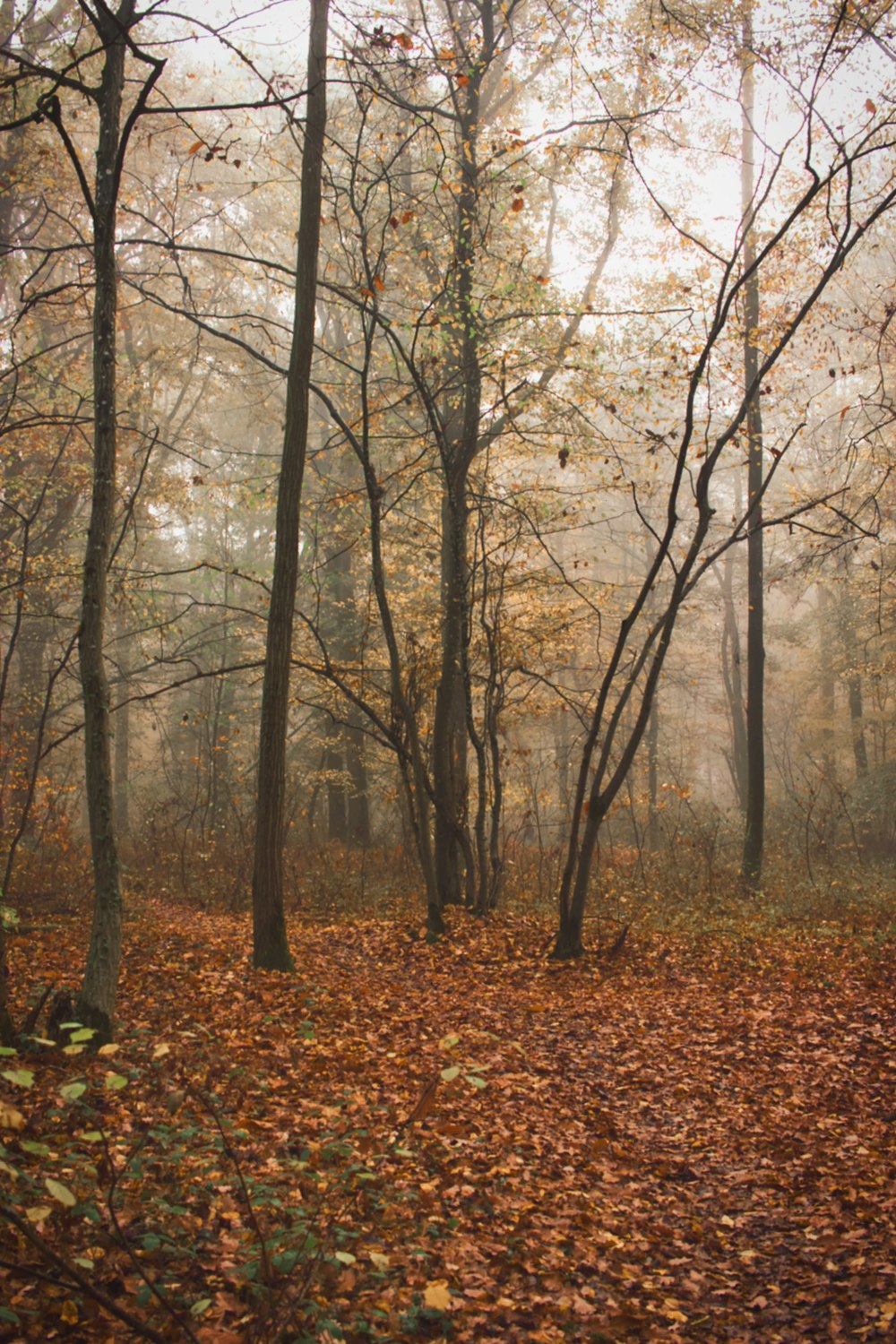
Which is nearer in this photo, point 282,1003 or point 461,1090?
point 461,1090

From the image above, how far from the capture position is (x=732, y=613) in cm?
2533

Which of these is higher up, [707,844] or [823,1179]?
[707,844]

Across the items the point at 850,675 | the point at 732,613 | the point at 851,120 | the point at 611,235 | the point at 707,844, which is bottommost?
the point at 707,844

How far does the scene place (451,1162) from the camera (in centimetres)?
417

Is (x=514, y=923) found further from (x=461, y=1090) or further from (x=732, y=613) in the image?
(x=732, y=613)

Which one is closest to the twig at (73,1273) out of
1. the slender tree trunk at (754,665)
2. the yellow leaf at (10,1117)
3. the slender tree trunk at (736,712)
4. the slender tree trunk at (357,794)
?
the yellow leaf at (10,1117)

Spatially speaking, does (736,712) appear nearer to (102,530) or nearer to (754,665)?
(754,665)

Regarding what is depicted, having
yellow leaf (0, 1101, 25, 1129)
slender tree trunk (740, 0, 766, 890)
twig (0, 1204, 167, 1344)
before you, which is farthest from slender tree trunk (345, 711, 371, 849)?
yellow leaf (0, 1101, 25, 1129)

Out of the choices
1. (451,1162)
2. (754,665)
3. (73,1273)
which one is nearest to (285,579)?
(451,1162)

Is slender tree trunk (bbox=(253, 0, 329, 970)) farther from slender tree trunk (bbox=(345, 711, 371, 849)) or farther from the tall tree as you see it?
slender tree trunk (bbox=(345, 711, 371, 849))

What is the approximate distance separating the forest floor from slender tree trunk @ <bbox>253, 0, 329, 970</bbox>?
555 mm

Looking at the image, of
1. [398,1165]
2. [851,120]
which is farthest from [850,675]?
[398,1165]

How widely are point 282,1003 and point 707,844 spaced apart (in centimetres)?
778

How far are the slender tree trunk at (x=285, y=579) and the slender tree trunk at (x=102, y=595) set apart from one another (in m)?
2.19
